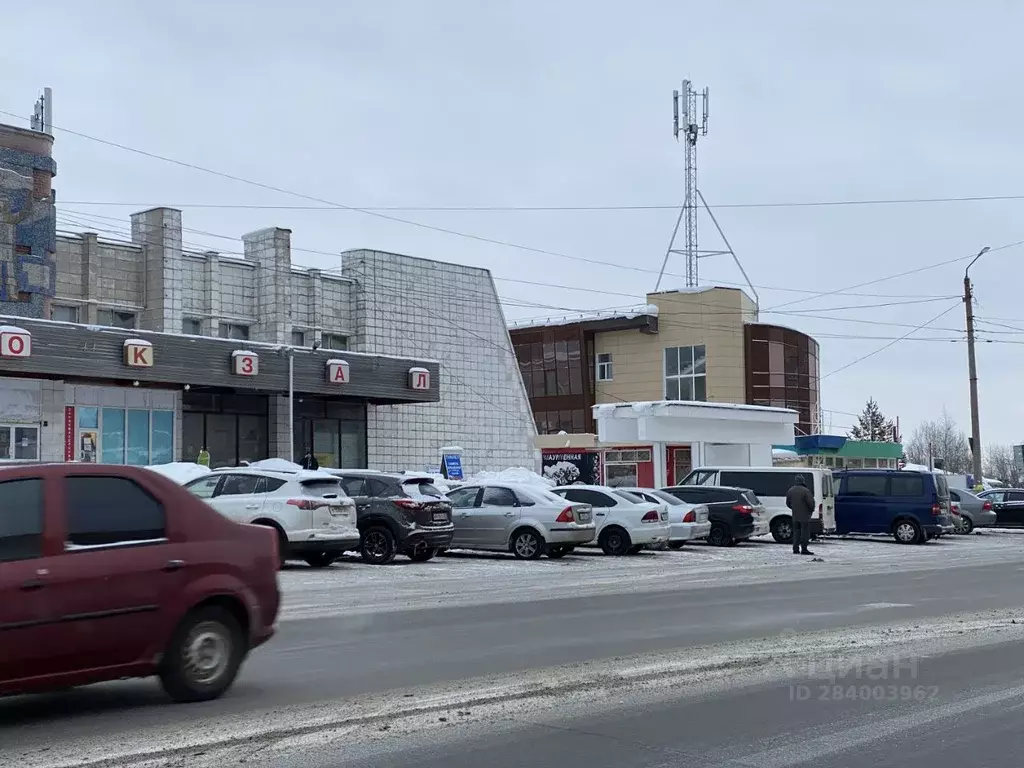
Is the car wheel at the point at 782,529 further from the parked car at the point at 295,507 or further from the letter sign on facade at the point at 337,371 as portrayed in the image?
the parked car at the point at 295,507

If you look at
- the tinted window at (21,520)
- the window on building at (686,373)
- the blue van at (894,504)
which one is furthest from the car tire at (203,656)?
the window on building at (686,373)

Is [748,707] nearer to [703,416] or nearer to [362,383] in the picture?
[362,383]

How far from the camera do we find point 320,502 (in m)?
21.1

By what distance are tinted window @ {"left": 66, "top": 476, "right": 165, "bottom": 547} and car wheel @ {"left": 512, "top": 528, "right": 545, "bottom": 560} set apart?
17719 mm

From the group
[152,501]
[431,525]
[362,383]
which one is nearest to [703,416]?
[362,383]

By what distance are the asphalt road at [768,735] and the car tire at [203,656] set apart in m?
1.67

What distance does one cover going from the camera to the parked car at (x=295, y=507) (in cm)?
2098

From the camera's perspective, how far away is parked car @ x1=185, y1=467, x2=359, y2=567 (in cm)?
2098

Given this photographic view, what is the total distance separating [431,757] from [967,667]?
558 cm

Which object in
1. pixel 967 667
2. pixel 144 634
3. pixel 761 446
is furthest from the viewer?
pixel 761 446

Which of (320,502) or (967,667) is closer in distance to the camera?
(967,667)

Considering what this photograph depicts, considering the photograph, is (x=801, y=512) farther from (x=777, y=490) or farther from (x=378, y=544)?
(x=378, y=544)

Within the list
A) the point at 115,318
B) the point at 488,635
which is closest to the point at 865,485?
the point at 115,318

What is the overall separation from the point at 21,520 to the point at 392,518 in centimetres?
1585
